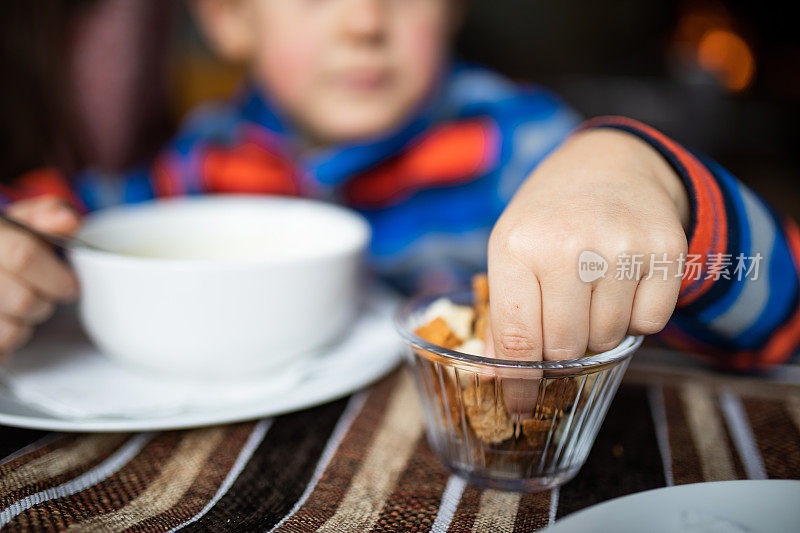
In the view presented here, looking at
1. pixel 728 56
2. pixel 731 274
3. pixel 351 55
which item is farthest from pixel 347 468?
pixel 728 56

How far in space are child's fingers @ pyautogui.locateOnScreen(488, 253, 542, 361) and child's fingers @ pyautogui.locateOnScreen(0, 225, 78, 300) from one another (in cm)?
33

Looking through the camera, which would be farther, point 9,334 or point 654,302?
point 9,334

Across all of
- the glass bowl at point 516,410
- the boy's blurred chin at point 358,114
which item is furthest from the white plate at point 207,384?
the boy's blurred chin at point 358,114

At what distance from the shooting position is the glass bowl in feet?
1.04

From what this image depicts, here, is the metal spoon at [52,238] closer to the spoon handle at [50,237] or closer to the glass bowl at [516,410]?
the spoon handle at [50,237]

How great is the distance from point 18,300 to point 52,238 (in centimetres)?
5

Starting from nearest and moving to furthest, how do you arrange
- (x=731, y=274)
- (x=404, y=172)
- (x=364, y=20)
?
1. (x=731, y=274)
2. (x=364, y=20)
3. (x=404, y=172)

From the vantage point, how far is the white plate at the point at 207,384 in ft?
1.26

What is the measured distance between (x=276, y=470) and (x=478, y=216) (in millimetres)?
595

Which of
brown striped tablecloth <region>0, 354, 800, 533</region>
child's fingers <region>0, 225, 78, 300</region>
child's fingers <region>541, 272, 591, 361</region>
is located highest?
child's fingers <region>541, 272, 591, 361</region>

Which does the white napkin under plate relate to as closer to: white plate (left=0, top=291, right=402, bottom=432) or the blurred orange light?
white plate (left=0, top=291, right=402, bottom=432)

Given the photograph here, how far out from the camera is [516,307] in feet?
1.02

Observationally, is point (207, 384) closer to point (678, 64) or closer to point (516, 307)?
point (516, 307)

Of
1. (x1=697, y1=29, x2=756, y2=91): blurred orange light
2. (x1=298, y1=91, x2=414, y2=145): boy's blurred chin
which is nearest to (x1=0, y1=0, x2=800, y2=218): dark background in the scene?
(x1=697, y1=29, x2=756, y2=91): blurred orange light
